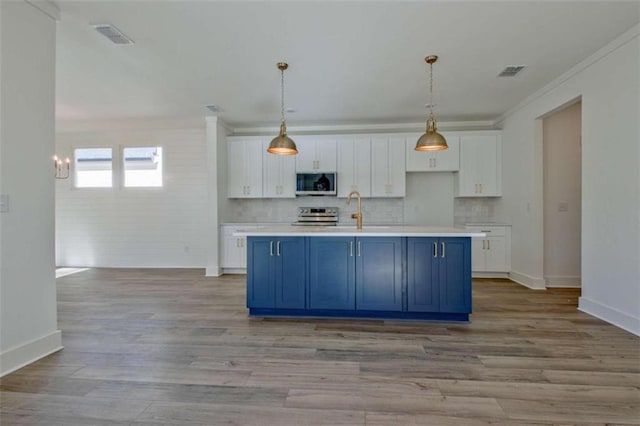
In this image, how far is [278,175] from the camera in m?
5.80

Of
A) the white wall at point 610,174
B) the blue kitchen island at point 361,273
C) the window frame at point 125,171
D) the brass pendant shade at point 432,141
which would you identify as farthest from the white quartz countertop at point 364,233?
the window frame at point 125,171

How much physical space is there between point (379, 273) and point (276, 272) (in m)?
1.11

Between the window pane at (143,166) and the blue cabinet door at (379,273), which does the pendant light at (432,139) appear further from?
the window pane at (143,166)

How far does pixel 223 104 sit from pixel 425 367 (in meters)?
4.43

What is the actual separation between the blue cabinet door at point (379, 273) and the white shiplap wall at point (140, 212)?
3957 mm

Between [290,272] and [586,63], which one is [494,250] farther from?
[290,272]

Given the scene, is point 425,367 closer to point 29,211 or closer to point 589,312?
point 589,312

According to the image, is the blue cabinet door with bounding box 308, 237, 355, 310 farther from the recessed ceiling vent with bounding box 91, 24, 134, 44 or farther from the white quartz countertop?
the recessed ceiling vent with bounding box 91, 24, 134, 44

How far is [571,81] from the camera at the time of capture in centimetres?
367

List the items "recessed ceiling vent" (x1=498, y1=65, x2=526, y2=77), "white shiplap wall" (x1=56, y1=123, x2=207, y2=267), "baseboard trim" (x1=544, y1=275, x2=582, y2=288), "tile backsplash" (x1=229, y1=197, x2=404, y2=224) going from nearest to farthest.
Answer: "recessed ceiling vent" (x1=498, y1=65, x2=526, y2=77) < "baseboard trim" (x1=544, y1=275, x2=582, y2=288) < "tile backsplash" (x1=229, y1=197, x2=404, y2=224) < "white shiplap wall" (x1=56, y1=123, x2=207, y2=267)

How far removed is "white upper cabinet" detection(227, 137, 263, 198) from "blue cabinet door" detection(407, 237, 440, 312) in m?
3.49

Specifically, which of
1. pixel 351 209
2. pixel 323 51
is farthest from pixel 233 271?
pixel 323 51

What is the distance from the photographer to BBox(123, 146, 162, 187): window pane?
247 inches

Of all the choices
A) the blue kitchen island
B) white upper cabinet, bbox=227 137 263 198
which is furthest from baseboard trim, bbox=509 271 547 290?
white upper cabinet, bbox=227 137 263 198
